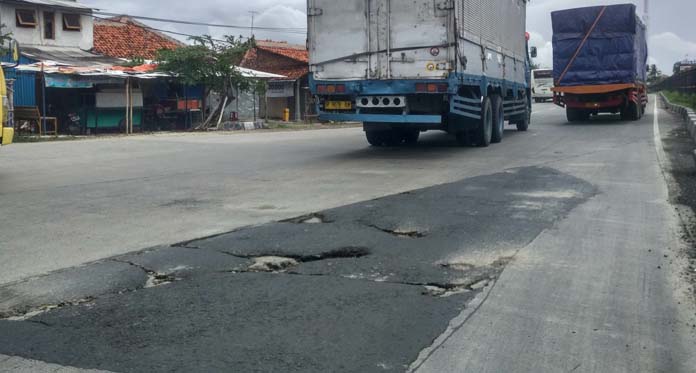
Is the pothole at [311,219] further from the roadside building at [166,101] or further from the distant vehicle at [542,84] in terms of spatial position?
the distant vehicle at [542,84]

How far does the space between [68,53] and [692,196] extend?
90.5 ft

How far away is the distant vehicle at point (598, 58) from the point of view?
24.7 metres

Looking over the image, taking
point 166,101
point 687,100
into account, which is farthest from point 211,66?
point 687,100

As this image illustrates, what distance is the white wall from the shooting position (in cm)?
2950

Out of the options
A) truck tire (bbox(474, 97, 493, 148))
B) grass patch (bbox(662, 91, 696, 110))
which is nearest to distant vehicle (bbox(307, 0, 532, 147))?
truck tire (bbox(474, 97, 493, 148))

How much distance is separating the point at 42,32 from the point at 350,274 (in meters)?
29.2

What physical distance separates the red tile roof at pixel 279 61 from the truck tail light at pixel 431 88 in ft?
78.0

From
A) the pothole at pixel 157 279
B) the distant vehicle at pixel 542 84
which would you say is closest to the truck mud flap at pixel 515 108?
the pothole at pixel 157 279

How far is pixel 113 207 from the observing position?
891 centimetres

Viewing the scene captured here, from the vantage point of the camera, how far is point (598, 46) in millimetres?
24906

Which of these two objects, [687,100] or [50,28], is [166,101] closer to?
[50,28]

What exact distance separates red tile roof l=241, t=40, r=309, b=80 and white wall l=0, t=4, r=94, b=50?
8.93 meters

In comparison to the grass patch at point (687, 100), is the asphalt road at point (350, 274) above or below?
below

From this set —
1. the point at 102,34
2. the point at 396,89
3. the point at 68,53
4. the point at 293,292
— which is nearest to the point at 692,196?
the point at 396,89
